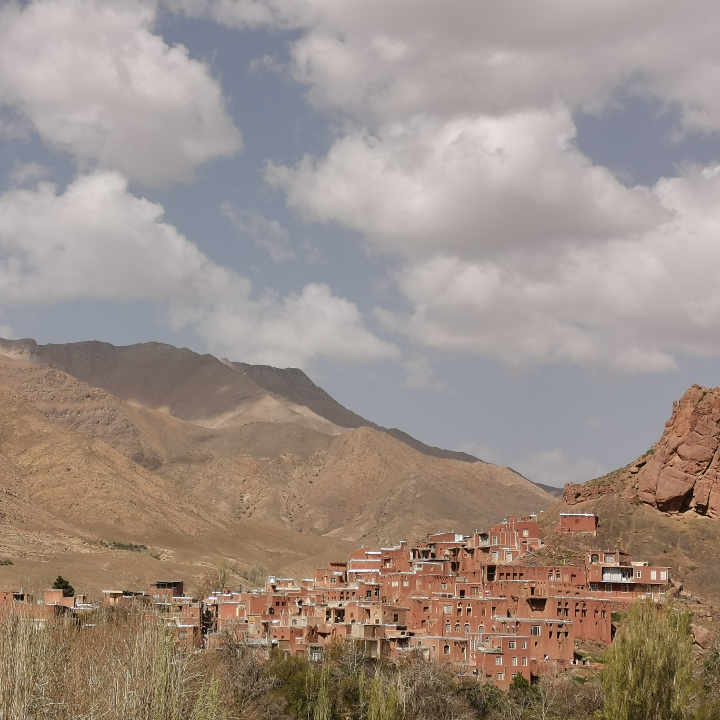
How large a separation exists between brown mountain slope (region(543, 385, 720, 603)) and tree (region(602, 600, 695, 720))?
3652cm

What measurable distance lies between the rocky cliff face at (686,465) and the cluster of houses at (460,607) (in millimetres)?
6399

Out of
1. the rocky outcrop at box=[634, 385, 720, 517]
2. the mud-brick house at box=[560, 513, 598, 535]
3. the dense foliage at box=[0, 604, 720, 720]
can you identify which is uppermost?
the rocky outcrop at box=[634, 385, 720, 517]

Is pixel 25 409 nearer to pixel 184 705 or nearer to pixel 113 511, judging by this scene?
pixel 113 511

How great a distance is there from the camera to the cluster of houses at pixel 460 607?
229ft

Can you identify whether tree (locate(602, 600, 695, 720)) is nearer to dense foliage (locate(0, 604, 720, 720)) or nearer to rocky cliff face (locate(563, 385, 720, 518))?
dense foliage (locate(0, 604, 720, 720))

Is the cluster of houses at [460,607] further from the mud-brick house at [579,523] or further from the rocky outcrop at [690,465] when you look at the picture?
the rocky outcrop at [690,465]

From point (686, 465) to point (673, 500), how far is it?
2.72 meters

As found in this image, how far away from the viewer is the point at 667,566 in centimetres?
8194

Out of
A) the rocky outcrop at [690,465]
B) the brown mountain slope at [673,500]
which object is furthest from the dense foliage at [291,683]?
the rocky outcrop at [690,465]

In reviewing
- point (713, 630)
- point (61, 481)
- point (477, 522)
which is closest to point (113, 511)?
point (61, 481)

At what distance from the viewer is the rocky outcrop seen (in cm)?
9056

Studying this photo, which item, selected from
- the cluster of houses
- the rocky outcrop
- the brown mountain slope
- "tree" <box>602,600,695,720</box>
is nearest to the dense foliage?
"tree" <box>602,600,695,720</box>

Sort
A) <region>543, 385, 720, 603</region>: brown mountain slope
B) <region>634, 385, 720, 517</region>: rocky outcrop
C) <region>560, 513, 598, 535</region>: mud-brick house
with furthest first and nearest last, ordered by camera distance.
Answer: <region>634, 385, 720, 517</region>: rocky outcrop
<region>560, 513, 598, 535</region>: mud-brick house
<region>543, 385, 720, 603</region>: brown mountain slope

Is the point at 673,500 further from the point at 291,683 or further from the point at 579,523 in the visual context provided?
the point at 291,683
